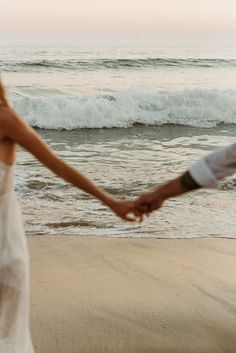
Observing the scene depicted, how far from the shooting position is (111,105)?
1944 centimetres

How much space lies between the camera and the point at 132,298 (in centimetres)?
463

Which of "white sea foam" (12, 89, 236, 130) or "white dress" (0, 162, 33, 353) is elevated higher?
"white dress" (0, 162, 33, 353)

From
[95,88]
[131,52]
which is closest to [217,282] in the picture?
[95,88]

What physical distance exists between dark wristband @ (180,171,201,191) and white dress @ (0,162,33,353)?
0.81 m

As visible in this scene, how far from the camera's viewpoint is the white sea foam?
1752cm

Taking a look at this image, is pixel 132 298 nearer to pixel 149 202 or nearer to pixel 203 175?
pixel 149 202

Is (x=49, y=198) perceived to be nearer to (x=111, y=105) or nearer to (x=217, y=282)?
(x=217, y=282)

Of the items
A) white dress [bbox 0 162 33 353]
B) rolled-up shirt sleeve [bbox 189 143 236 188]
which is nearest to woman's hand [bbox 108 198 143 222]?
white dress [bbox 0 162 33 353]

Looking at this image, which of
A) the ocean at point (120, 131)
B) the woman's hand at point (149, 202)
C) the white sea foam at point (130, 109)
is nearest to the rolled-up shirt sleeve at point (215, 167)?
the woman's hand at point (149, 202)

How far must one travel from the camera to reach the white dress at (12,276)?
3020mm

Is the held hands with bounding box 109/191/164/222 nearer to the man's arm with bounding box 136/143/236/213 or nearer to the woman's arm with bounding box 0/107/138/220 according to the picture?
the woman's arm with bounding box 0/107/138/220

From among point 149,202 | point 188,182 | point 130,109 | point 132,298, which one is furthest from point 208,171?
point 130,109

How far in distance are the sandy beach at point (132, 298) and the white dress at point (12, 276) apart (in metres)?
0.87

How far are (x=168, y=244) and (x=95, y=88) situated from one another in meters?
17.9
